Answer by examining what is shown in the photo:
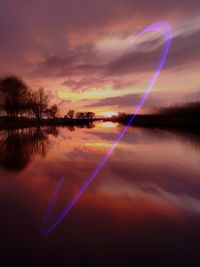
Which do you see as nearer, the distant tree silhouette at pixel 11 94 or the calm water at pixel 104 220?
the calm water at pixel 104 220

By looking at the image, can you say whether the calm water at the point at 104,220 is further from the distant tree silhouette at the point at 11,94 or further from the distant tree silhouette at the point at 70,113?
the distant tree silhouette at the point at 70,113

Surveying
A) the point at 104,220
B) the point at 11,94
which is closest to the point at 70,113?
the point at 11,94

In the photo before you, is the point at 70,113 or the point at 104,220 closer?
the point at 104,220

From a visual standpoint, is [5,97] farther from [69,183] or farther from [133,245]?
[133,245]

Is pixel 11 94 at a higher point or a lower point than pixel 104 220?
higher

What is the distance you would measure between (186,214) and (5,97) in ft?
171

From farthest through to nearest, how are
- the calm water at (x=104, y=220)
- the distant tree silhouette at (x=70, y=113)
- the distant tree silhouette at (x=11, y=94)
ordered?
1. the distant tree silhouette at (x=70, y=113)
2. the distant tree silhouette at (x=11, y=94)
3. the calm water at (x=104, y=220)

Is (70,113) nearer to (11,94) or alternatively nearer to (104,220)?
(11,94)

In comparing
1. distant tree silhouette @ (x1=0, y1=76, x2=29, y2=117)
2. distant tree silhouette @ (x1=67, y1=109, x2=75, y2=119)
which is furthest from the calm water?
distant tree silhouette @ (x1=67, y1=109, x2=75, y2=119)

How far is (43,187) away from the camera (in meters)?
6.70

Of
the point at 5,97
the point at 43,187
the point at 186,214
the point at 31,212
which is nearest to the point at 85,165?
the point at 43,187

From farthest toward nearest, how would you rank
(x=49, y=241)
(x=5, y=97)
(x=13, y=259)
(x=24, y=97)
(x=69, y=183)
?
(x=24, y=97)
(x=5, y=97)
(x=69, y=183)
(x=49, y=241)
(x=13, y=259)

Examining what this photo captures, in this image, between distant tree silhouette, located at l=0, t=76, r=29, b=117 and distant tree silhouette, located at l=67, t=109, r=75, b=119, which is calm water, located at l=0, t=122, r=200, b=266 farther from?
distant tree silhouette, located at l=67, t=109, r=75, b=119

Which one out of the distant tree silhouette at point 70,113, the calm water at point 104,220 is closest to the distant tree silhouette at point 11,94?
the calm water at point 104,220
